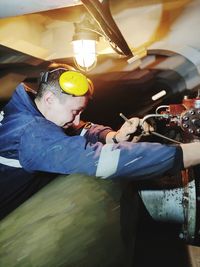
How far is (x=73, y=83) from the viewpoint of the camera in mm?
1942

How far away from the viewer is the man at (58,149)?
5.34 feet

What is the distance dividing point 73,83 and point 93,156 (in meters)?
0.58

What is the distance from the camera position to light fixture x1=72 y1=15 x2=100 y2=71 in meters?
3.16

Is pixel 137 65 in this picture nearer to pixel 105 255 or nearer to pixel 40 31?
pixel 40 31

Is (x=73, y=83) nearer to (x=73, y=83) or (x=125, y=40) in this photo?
(x=73, y=83)

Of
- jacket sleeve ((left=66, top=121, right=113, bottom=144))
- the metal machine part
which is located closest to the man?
the metal machine part

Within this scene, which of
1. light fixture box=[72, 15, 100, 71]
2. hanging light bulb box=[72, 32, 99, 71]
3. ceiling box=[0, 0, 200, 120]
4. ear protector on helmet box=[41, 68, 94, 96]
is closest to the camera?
ear protector on helmet box=[41, 68, 94, 96]

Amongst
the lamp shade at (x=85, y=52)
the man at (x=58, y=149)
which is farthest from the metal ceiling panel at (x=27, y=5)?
the lamp shade at (x=85, y=52)

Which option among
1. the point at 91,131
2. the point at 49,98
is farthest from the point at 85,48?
the point at 49,98

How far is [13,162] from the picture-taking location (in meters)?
1.93

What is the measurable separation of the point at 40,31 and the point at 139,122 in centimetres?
381

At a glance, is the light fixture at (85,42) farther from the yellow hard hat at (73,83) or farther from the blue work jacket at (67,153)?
the blue work jacket at (67,153)

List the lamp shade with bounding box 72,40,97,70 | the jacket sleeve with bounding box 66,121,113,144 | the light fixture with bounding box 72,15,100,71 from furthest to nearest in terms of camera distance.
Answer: the lamp shade with bounding box 72,40,97,70, the light fixture with bounding box 72,15,100,71, the jacket sleeve with bounding box 66,121,113,144

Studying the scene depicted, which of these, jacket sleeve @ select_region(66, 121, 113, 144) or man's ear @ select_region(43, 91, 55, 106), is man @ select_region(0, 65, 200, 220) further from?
jacket sleeve @ select_region(66, 121, 113, 144)
